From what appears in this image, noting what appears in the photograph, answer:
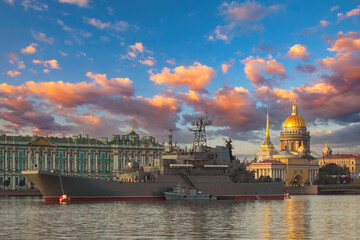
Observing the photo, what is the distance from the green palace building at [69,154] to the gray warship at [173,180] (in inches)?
1816

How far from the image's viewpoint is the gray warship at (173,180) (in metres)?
67.2

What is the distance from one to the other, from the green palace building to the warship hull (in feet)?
159

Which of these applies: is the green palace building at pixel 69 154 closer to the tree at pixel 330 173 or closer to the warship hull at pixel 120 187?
the warship hull at pixel 120 187

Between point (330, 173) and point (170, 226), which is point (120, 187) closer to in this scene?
point (170, 226)

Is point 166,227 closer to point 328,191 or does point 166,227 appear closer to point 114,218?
point 114,218

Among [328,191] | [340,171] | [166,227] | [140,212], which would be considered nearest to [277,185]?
[140,212]

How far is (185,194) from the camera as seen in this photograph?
228 ft

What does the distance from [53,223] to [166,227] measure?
7.90 metres

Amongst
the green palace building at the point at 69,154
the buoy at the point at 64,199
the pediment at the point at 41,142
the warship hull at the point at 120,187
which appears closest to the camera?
the buoy at the point at 64,199

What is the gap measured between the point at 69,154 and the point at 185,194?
69.8m

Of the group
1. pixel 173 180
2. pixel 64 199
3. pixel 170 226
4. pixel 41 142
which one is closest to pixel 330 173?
pixel 41 142

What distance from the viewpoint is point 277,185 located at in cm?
8106

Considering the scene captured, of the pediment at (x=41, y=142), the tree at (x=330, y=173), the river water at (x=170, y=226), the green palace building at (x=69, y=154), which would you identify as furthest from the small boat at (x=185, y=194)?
the tree at (x=330, y=173)

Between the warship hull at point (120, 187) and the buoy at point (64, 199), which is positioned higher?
the warship hull at point (120, 187)
